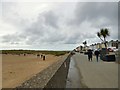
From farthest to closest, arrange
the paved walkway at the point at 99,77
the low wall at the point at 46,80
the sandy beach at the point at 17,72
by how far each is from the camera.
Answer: the sandy beach at the point at 17,72
the paved walkway at the point at 99,77
the low wall at the point at 46,80

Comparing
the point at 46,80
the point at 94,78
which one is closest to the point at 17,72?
the point at 94,78

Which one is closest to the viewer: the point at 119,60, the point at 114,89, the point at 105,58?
the point at 114,89

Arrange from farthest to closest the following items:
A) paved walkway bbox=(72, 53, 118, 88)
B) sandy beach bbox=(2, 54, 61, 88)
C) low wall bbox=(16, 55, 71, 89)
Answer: sandy beach bbox=(2, 54, 61, 88), paved walkway bbox=(72, 53, 118, 88), low wall bbox=(16, 55, 71, 89)

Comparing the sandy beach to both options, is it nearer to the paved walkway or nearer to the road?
the road

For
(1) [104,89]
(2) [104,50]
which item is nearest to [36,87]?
(1) [104,89]

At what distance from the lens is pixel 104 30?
111125 mm

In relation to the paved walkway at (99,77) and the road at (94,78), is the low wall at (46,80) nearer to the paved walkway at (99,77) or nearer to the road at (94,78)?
the road at (94,78)

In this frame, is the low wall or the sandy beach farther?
the sandy beach

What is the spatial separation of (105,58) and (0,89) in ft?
96.5

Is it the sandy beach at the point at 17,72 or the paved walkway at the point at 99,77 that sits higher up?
the paved walkway at the point at 99,77

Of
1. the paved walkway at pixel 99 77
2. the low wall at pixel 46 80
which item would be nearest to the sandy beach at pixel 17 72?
the paved walkway at pixel 99 77

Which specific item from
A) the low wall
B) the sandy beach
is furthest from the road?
the low wall

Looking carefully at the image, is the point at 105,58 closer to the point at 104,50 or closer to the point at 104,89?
the point at 104,50

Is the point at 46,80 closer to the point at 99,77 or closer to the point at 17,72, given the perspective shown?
the point at 99,77
